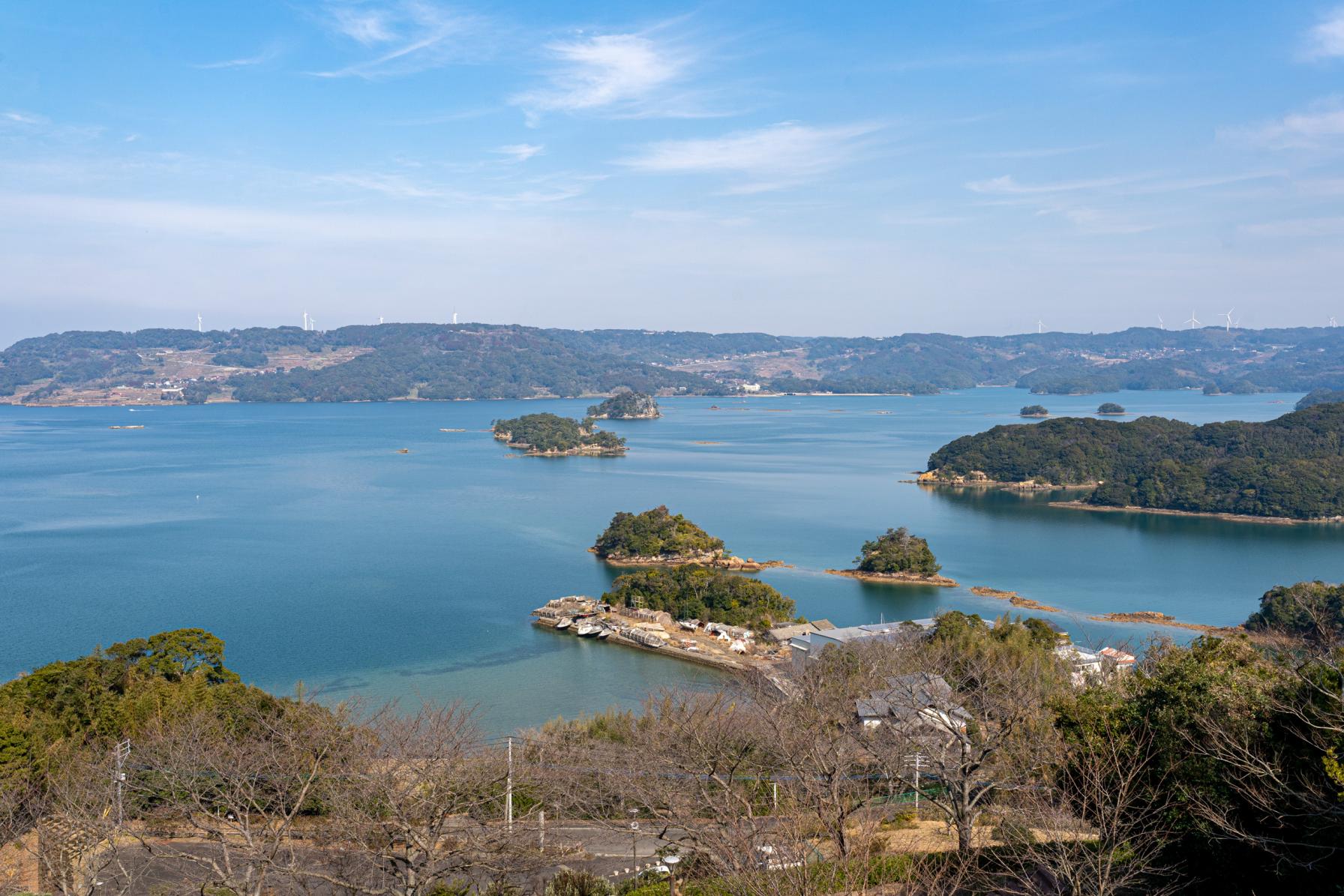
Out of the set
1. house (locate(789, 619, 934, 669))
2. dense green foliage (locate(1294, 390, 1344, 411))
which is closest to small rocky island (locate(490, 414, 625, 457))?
house (locate(789, 619, 934, 669))

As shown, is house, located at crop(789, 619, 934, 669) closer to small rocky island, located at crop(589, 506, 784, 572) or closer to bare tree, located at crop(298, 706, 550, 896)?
small rocky island, located at crop(589, 506, 784, 572)

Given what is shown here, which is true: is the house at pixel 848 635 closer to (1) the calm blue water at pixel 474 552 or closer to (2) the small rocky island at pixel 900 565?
(1) the calm blue water at pixel 474 552

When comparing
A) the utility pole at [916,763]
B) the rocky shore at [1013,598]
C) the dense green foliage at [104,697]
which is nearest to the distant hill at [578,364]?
the rocky shore at [1013,598]

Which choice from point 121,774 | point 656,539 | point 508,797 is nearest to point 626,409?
point 656,539

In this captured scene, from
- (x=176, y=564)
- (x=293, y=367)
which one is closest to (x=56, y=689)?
(x=176, y=564)

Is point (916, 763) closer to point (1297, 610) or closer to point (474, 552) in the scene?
point (1297, 610)

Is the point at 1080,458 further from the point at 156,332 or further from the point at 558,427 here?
the point at 156,332

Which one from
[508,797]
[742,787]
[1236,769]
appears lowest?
[742,787]
